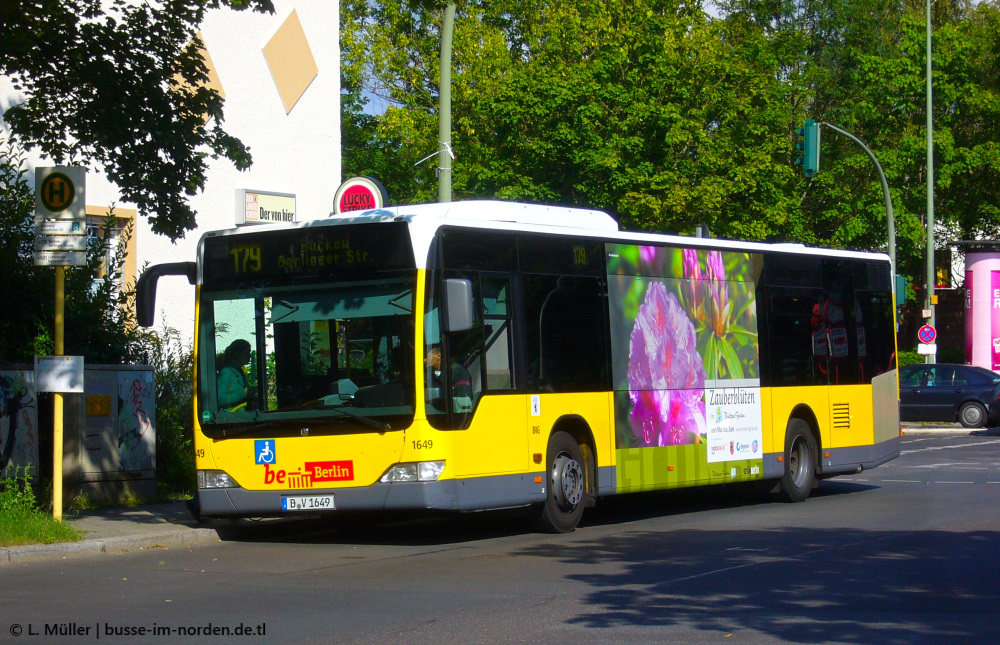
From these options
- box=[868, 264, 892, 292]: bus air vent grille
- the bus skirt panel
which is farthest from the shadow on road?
box=[868, 264, 892, 292]: bus air vent grille

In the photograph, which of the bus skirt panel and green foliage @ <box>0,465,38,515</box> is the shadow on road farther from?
green foliage @ <box>0,465,38,515</box>

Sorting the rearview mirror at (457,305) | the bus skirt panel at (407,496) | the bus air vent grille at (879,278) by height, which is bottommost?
the bus skirt panel at (407,496)

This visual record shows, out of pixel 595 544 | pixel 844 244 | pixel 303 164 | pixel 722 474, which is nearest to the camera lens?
pixel 595 544

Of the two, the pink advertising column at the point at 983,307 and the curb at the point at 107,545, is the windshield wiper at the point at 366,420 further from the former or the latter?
the pink advertising column at the point at 983,307

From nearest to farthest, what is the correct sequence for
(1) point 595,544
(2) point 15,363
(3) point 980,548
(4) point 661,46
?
1. (3) point 980,548
2. (1) point 595,544
3. (2) point 15,363
4. (4) point 661,46

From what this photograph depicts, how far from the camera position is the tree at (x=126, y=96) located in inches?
519

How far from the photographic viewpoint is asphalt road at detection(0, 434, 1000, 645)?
7.30 m

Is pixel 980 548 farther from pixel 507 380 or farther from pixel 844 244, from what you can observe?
pixel 844 244

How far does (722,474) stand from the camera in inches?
593

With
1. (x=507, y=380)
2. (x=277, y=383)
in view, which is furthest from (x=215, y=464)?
(x=507, y=380)

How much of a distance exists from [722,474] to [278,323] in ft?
19.5

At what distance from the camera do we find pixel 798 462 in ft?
54.4

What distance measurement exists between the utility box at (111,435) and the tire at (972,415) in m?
23.7

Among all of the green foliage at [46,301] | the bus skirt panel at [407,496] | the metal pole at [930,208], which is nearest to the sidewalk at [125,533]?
the bus skirt panel at [407,496]
